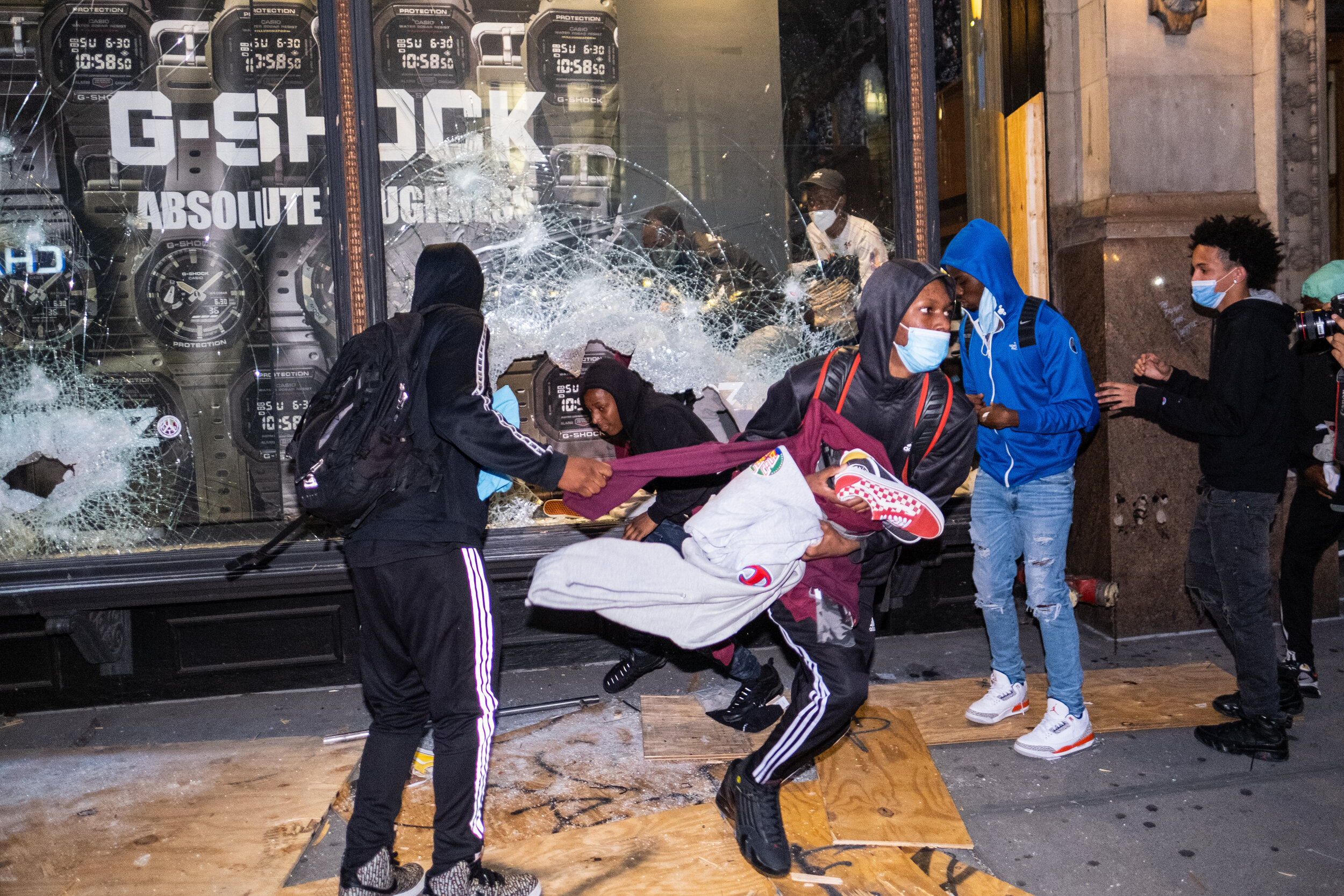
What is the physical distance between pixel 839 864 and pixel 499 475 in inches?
69.4

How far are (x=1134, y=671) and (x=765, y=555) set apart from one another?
9.88 ft

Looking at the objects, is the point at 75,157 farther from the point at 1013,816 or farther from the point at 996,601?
the point at 1013,816

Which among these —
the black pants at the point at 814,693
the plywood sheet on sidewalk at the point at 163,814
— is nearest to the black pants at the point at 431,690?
the plywood sheet on sidewalk at the point at 163,814

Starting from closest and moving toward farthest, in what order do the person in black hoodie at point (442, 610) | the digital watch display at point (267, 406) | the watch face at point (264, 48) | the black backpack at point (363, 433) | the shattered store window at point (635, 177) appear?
the black backpack at point (363, 433) → the person in black hoodie at point (442, 610) → the watch face at point (264, 48) → the digital watch display at point (267, 406) → the shattered store window at point (635, 177)

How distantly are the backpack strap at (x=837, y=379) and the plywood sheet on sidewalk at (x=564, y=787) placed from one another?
65.7 inches

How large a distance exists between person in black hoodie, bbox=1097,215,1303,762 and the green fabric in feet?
1.26

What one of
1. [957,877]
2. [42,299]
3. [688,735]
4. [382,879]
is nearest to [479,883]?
[382,879]

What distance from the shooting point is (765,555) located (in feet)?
9.89

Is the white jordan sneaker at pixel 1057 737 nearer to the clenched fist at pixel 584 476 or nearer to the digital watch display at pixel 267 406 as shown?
the clenched fist at pixel 584 476

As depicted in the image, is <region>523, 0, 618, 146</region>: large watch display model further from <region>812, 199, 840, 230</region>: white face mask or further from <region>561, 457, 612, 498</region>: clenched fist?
<region>561, 457, 612, 498</region>: clenched fist

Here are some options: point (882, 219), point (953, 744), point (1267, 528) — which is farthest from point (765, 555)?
point (882, 219)

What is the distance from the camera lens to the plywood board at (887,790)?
Result: 3.46m

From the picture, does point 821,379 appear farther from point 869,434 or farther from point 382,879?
point 382,879

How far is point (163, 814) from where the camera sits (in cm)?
381
